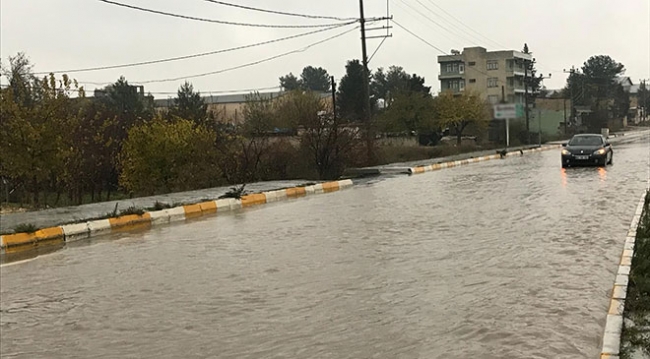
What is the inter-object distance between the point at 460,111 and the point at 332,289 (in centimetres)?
6012

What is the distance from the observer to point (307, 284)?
323 inches

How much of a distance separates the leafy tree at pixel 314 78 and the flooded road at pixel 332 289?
155026mm

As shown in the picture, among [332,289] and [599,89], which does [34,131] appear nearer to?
[332,289]

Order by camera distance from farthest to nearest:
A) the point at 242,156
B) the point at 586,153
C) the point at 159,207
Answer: the point at 586,153 < the point at 242,156 < the point at 159,207

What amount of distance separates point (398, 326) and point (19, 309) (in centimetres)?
411

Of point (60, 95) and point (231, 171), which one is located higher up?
point (60, 95)

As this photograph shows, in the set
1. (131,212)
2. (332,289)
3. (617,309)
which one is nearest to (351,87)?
(131,212)

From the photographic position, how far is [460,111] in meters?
66.2

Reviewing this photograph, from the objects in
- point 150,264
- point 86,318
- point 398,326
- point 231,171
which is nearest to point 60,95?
point 231,171

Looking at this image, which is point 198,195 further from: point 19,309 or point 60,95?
point 19,309

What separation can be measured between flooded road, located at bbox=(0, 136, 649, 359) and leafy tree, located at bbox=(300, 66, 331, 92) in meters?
155

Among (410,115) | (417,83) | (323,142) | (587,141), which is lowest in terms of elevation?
(587,141)

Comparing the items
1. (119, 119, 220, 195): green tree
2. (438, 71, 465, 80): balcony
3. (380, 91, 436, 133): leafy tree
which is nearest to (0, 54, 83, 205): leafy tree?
(119, 119, 220, 195): green tree

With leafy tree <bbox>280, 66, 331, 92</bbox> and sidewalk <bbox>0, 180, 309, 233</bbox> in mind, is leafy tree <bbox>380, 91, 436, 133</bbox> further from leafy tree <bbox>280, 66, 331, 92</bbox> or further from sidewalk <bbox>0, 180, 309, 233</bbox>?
leafy tree <bbox>280, 66, 331, 92</bbox>
